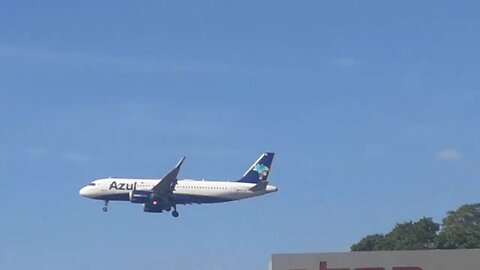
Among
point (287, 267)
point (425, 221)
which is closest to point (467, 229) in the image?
point (425, 221)

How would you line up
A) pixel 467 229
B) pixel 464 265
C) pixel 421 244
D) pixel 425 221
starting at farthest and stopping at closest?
1. pixel 467 229
2. pixel 425 221
3. pixel 421 244
4. pixel 464 265

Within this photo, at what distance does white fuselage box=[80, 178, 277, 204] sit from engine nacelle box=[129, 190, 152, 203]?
1.32 m

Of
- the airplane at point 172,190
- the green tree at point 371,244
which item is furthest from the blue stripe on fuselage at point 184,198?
the green tree at point 371,244

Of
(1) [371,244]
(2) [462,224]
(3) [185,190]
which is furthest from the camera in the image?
(2) [462,224]

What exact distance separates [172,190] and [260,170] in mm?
10035

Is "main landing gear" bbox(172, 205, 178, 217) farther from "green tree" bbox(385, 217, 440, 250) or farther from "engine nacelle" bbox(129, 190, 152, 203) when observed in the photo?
"green tree" bbox(385, 217, 440, 250)

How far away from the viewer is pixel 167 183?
327ft

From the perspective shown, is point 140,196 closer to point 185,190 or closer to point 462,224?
point 185,190

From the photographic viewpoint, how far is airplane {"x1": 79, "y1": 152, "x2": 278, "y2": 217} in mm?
99750

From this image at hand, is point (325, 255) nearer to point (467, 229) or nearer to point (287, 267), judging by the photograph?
point (287, 267)

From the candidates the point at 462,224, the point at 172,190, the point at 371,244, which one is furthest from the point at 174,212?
the point at 462,224

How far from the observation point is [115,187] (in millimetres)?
102312

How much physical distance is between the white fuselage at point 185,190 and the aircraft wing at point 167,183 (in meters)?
1.33

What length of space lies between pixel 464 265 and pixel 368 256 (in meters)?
3.36
